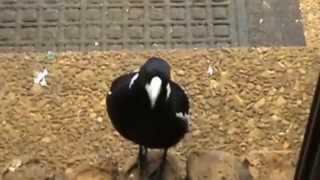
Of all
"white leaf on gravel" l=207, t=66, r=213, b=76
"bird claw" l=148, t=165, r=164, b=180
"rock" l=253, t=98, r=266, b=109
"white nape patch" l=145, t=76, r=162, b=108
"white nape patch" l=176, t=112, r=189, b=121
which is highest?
"white nape patch" l=145, t=76, r=162, b=108

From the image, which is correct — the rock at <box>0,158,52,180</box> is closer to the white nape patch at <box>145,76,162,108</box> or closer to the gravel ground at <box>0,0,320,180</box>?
the gravel ground at <box>0,0,320,180</box>

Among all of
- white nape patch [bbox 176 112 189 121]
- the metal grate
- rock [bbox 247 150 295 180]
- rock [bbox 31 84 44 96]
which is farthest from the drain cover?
white nape patch [bbox 176 112 189 121]

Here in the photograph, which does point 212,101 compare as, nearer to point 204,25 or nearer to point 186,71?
point 186,71

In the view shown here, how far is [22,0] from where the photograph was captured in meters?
2.98

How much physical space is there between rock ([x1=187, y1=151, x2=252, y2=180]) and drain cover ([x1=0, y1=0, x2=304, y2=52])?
61 cm

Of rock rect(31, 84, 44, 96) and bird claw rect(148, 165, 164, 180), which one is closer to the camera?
bird claw rect(148, 165, 164, 180)

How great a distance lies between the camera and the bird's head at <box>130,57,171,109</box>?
81.1 inches

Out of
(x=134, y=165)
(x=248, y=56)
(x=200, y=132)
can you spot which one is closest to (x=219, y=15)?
(x=248, y=56)

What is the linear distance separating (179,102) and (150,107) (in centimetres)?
12

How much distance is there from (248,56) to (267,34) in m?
0.23

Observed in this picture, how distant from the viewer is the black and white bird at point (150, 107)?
207 centimetres

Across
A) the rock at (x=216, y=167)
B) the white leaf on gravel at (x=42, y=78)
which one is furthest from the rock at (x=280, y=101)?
the white leaf on gravel at (x=42, y=78)

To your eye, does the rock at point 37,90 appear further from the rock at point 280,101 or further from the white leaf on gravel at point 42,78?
the rock at point 280,101

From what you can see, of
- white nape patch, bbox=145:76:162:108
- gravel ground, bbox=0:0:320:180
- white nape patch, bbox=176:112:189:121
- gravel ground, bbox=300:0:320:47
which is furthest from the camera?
gravel ground, bbox=300:0:320:47
